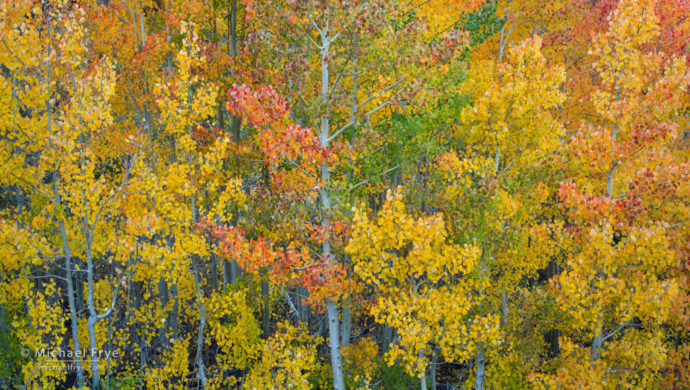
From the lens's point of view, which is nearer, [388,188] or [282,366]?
[388,188]

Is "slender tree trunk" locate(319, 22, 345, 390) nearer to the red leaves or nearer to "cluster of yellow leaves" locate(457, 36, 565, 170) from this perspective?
the red leaves

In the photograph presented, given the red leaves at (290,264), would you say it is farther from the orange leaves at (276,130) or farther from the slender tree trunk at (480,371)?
the slender tree trunk at (480,371)

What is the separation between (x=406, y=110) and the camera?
9953 mm

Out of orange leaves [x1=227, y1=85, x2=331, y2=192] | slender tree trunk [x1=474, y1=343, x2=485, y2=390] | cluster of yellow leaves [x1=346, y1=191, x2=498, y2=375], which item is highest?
orange leaves [x1=227, y1=85, x2=331, y2=192]

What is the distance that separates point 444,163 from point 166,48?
27.5 ft

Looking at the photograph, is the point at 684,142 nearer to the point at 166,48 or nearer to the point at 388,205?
the point at 388,205

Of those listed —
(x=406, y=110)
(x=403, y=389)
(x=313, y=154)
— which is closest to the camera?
(x=313, y=154)

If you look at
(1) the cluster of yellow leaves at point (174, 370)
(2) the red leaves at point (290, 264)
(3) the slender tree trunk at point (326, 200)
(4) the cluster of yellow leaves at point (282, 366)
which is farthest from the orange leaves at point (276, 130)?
(1) the cluster of yellow leaves at point (174, 370)

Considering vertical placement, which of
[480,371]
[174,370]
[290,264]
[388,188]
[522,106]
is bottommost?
[480,371]

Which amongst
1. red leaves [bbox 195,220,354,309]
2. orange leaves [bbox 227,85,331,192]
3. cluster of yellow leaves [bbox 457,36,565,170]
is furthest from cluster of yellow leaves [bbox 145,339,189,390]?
cluster of yellow leaves [bbox 457,36,565,170]

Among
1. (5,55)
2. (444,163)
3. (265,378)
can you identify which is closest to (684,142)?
(444,163)

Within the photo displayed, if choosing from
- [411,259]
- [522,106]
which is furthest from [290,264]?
[522,106]

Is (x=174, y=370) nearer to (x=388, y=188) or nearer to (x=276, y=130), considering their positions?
(x=276, y=130)

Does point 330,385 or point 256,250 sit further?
point 330,385
